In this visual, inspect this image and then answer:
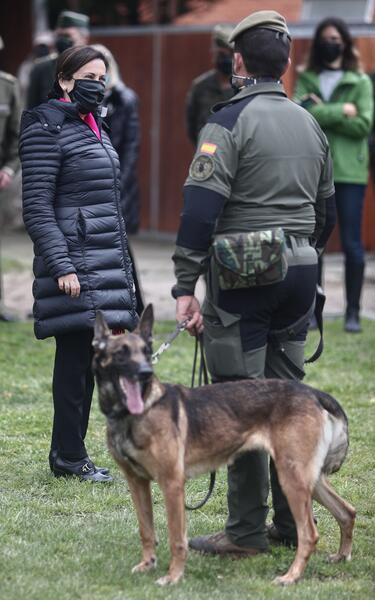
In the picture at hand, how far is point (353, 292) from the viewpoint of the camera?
995 cm

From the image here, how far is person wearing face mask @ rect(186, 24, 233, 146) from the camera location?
914 cm

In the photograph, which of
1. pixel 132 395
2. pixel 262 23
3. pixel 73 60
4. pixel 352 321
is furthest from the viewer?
pixel 352 321

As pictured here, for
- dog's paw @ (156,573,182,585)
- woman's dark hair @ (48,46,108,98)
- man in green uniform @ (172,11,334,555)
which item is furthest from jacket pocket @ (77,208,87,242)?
dog's paw @ (156,573,182,585)

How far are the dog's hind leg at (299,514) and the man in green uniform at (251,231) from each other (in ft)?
0.87

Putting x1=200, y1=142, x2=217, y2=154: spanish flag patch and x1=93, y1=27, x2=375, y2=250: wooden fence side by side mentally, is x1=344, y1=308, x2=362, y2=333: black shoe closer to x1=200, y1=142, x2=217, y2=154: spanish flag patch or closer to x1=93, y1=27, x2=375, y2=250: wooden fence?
x1=93, y1=27, x2=375, y2=250: wooden fence

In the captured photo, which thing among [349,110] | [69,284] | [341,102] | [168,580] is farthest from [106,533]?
[341,102]

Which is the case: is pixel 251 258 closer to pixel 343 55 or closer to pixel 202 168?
pixel 202 168

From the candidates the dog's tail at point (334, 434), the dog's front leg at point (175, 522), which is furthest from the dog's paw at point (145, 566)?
the dog's tail at point (334, 434)

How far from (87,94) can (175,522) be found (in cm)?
222

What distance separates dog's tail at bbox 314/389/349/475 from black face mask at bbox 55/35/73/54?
16.7 ft

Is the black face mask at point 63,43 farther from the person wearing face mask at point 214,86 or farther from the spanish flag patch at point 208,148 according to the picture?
the spanish flag patch at point 208,148

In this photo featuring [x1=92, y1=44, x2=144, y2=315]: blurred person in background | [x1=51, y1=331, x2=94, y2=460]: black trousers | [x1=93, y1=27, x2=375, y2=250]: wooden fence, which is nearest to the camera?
[x1=51, y1=331, x2=94, y2=460]: black trousers

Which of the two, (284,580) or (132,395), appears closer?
(132,395)

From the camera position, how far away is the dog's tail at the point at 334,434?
15.7 feet
